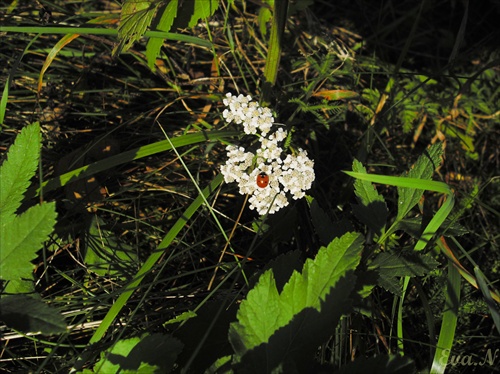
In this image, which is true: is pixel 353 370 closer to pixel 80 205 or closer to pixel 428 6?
pixel 80 205

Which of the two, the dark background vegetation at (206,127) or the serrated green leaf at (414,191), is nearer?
the serrated green leaf at (414,191)

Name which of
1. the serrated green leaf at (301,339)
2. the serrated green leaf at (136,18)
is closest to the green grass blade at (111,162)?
the serrated green leaf at (136,18)

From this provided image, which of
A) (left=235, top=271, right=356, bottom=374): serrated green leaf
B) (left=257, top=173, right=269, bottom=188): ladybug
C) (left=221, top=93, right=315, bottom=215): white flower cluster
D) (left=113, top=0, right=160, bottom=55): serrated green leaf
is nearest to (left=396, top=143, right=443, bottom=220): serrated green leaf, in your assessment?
(left=221, top=93, right=315, bottom=215): white flower cluster

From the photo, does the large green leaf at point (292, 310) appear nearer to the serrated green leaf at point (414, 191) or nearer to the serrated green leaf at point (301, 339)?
the serrated green leaf at point (301, 339)

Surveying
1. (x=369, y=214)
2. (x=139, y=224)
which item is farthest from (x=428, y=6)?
(x=139, y=224)

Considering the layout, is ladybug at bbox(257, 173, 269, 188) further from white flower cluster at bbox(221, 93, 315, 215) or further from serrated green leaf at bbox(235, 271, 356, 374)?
serrated green leaf at bbox(235, 271, 356, 374)
